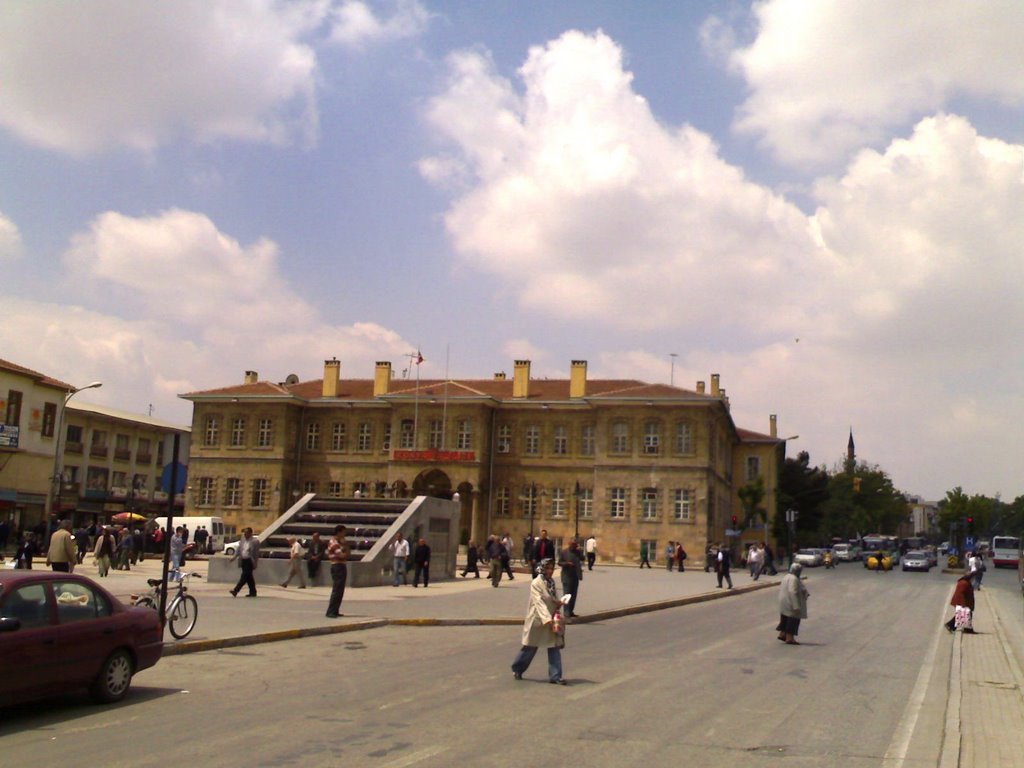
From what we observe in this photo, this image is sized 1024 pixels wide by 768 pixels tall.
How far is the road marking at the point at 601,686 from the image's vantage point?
11.4m

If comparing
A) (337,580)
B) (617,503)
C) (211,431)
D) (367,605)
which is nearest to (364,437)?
(211,431)

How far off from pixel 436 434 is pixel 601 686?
56.8 m

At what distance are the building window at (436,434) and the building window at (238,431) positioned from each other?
13849 millimetres

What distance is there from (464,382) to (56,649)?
2611 inches

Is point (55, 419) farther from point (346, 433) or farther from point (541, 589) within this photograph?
point (541, 589)

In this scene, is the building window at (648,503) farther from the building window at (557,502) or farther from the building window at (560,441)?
the building window at (560,441)

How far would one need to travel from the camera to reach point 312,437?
73188mm

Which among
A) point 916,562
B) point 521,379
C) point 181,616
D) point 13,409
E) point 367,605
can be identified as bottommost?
point 367,605

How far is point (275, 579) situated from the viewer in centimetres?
2791

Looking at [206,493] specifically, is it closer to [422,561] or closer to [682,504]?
[682,504]

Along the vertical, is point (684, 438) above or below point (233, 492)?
above

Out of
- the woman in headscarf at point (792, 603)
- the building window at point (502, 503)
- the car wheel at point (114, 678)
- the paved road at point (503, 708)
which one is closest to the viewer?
the paved road at point (503, 708)

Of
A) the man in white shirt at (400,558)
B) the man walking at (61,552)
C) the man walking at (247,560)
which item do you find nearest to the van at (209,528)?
the man in white shirt at (400,558)

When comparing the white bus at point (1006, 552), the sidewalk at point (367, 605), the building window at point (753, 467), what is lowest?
the sidewalk at point (367, 605)
